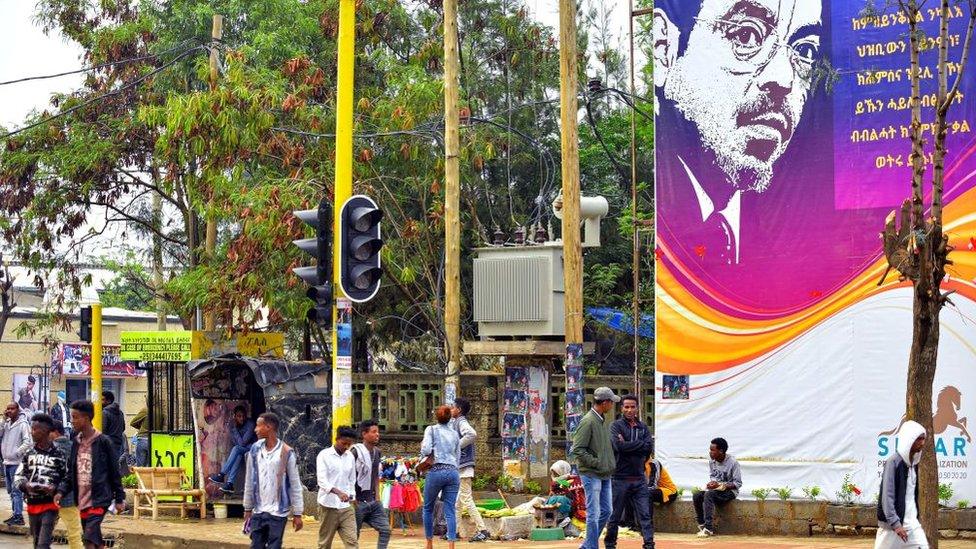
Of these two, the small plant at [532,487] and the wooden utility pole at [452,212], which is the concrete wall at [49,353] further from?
the small plant at [532,487]

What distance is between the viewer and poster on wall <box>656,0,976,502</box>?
1827cm

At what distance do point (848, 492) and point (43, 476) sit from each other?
33.1 feet

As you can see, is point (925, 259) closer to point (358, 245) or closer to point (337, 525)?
point (358, 245)

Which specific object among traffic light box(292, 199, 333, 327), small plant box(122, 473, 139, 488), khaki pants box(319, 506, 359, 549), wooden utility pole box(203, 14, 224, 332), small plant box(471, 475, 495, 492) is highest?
wooden utility pole box(203, 14, 224, 332)

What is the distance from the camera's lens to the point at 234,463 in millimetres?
21000

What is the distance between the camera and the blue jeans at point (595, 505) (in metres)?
14.8

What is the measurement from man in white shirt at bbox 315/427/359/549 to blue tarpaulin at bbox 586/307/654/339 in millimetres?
13220

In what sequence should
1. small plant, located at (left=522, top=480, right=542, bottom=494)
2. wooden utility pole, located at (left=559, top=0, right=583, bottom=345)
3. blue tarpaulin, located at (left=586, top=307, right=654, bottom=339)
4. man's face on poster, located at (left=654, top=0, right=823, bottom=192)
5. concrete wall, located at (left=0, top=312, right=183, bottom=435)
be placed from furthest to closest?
concrete wall, located at (left=0, top=312, right=183, bottom=435), blue tarpaulin, located at (left=586, top=307, right=654, bottom=339), small plant, located at (left=522, top=480, right=542, bottom=494), man's face on poster, located at (left=654, top=0, right=823, bottom=192), wooden utility pole, located at (left=559, top=0, right=583, bottom=345)

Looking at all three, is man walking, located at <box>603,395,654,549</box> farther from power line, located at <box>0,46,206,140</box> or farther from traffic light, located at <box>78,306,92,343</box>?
power line, located at <box>0,46,206,140</box>

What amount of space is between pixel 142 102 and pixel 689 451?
566 inches

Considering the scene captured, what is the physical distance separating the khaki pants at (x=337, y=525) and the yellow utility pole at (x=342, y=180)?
1.28 meters

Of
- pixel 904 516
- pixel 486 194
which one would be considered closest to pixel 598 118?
pixel 486 194

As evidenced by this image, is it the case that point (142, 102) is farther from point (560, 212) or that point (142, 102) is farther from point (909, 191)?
point (909, 191)

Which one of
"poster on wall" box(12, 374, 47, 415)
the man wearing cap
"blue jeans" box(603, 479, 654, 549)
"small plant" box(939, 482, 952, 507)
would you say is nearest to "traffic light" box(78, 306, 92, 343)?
"blue jeans" box(603, 479, 654, 549)
